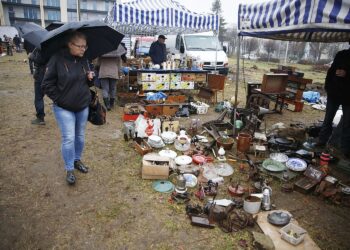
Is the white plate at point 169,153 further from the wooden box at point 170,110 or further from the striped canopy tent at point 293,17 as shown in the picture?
the striped canopy tent at point 293,17

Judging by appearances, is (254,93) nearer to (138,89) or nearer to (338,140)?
(338,140)

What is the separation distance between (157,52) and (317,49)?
22.8 metres

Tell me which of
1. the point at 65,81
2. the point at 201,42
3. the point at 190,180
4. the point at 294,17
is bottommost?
the point at 190,180

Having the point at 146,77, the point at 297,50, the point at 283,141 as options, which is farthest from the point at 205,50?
the point at 297,50

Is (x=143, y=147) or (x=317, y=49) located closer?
(x=143, y=147)

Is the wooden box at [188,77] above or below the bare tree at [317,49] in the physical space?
below

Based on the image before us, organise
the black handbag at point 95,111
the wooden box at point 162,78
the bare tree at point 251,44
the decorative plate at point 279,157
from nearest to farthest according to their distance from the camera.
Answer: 1. the black handbag at point 95,111
2. the decorative plate at point 279,157
3. the wooden box at point 162,78
4. the bare tree at point 251,44

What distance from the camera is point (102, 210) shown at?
11.0ft

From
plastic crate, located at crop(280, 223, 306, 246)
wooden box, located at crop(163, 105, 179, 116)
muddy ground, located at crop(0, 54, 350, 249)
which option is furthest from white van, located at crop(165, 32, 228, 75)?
plastic crate, located at crop(280, 223, 306, 246)

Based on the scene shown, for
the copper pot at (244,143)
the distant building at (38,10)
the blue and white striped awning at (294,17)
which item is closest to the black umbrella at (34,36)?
the blue and white striped awning at (294,17)

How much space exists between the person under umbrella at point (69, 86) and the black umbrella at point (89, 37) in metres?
0.10

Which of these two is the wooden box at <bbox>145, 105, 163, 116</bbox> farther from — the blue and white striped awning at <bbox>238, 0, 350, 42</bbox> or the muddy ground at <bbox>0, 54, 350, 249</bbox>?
the blue and white striped awning at <bbox>238, 0, 350, 42</bbox>

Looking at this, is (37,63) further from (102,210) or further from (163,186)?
(163,186)

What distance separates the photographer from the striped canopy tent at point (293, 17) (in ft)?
9.84
